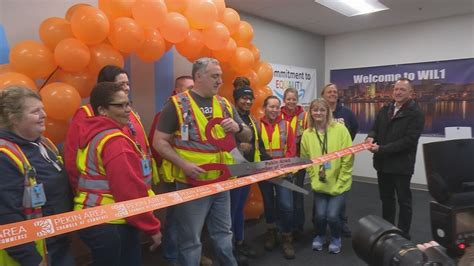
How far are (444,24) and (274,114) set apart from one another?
363 cm

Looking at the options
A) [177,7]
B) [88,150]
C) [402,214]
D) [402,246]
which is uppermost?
[177,7]

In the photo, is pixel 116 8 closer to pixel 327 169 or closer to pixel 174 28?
pixel 174 28

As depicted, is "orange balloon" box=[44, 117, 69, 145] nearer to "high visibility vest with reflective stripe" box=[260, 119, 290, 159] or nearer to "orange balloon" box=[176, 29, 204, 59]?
"orange balloon" box=[176, 29, 204, 59]

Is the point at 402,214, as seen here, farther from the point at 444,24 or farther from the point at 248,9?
the point at 444,24

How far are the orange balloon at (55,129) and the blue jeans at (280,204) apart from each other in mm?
1719

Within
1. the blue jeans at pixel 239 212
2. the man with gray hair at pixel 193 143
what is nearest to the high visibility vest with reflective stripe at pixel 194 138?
the man with gray hair at pixel 193 143

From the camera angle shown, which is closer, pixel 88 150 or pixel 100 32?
pixel 88 150

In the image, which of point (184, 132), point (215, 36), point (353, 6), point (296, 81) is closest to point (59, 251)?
point (184, 132)

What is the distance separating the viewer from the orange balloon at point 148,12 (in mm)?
2295

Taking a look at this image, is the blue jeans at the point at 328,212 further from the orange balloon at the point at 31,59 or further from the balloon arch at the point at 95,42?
the orange balloon at the point at 31,59

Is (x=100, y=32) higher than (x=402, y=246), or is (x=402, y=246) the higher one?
(x=100, y=32)

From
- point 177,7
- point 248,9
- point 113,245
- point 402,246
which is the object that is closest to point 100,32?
point 177,7

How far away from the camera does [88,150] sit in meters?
1.47

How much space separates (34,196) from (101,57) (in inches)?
46.8
